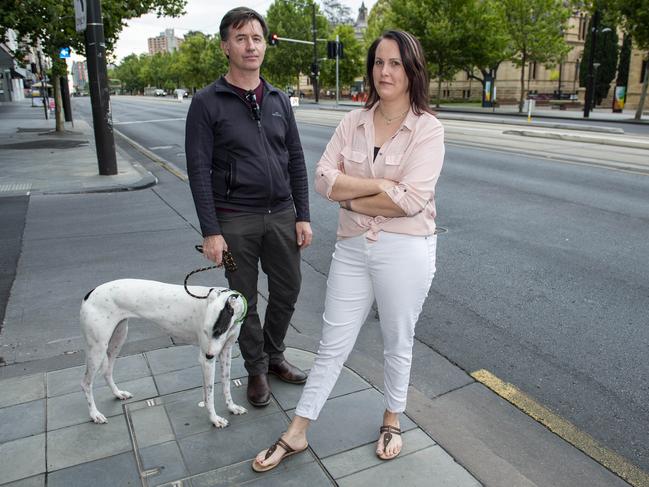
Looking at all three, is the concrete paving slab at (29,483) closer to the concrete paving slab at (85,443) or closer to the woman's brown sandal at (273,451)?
the concrete paving slab at (85,443)

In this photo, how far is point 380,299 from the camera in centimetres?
271

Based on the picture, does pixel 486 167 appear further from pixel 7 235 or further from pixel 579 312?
pixel 7 235

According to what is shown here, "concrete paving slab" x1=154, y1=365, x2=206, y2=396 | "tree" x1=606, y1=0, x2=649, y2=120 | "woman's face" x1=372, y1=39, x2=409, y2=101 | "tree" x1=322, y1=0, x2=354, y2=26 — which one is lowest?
"concrete paving slab" x1=154, y1=365, x2=206, y2=396

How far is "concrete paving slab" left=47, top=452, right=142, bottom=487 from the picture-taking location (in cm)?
261

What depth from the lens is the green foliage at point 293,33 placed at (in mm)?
68188

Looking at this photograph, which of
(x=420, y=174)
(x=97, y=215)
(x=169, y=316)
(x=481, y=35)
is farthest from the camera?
(x=481, y=35)

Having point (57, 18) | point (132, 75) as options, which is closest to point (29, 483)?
point (57, 18)

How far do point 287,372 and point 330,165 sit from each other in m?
1.43

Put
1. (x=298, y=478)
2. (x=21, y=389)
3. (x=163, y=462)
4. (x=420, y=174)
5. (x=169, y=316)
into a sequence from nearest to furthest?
1. (x=420, y=174)
2. (x=298, y=478)
3. (x=163, y=462)
4. (x=169, y=316)
5. (x=21, y=389)

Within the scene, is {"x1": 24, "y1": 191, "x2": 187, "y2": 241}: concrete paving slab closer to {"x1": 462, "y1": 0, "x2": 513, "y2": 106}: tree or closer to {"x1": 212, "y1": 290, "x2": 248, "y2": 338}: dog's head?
{"x1": 212, "y1": 290, "x2": 248, "y2": 338}: dog's head

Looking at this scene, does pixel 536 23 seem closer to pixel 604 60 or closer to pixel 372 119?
pixel 604 60

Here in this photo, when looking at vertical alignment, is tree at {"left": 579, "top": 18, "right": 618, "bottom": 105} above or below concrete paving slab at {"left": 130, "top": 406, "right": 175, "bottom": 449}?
→ above

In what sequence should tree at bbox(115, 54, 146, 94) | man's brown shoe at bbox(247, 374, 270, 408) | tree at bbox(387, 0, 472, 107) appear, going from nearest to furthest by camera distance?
man's brown shoe at bbox(247, 374, 270, 408) < tree at bbox(387, 0, 472, 107) < tree at bbox(115, 54, 146, 94)

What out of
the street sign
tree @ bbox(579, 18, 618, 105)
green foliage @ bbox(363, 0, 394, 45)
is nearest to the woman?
the street sign
